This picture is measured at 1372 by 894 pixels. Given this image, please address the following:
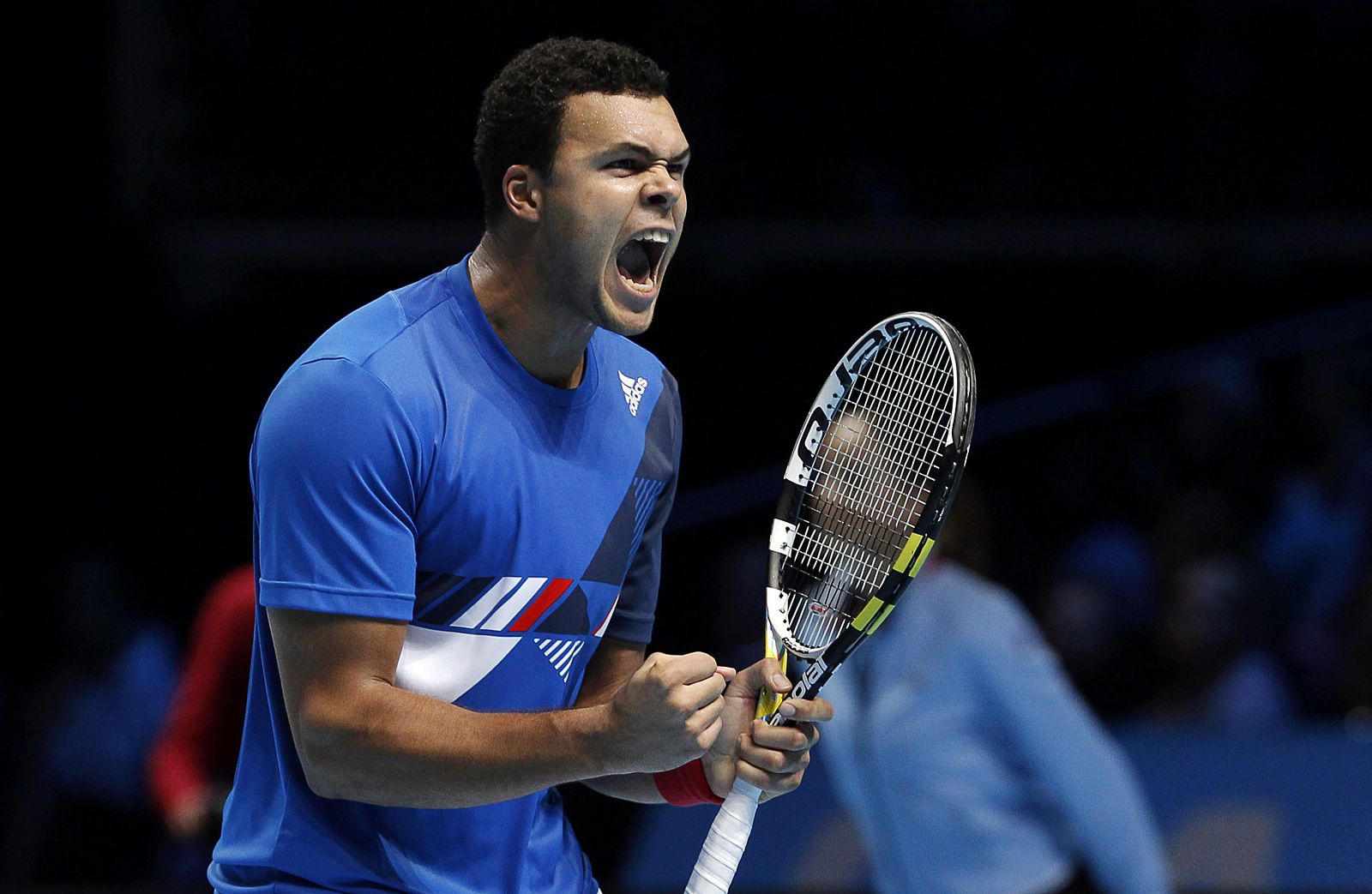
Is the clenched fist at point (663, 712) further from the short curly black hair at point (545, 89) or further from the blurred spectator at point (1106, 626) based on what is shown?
the blurred spectator at point (1106, 626)

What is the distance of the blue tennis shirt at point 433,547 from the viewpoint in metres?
2.06

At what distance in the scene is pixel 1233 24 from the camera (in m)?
8.76

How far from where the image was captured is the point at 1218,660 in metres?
6.02

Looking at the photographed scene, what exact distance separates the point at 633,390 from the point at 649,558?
0.84 ft

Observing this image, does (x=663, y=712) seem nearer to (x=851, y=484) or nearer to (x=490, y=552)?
(x=490, y=552)

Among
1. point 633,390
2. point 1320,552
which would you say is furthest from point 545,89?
point 1320,552

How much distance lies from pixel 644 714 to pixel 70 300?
701 centimetres

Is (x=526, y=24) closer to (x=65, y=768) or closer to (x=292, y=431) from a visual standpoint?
(x=65, y=768)

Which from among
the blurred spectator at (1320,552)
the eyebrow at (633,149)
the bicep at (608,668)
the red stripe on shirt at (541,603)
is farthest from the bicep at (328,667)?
the blurred spectator at (1320,552)

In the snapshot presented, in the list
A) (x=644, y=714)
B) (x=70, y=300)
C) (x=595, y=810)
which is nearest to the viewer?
(x=644, y=714)

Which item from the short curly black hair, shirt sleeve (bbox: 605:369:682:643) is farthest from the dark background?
the short curly black hair

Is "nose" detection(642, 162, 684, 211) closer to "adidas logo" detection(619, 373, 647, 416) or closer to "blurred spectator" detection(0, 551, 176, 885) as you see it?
"adidas logo" detection(619, 373, 647, 416)

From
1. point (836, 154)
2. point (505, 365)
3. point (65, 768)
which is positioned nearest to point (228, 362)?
point (65, 768)

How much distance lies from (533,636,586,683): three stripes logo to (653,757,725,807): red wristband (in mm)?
228
